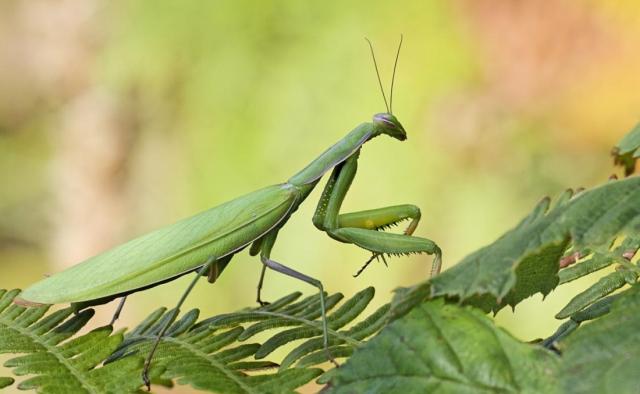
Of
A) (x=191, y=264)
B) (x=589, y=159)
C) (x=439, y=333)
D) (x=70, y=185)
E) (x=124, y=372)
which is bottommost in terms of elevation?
(x=439, y=333)

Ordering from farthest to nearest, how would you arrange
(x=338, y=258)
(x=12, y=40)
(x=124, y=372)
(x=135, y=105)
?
(x=12, y=40), (x=135, y=105), (x=338, y=258), (x=124, y=372)

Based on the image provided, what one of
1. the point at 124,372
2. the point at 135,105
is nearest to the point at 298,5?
the point at 135,105

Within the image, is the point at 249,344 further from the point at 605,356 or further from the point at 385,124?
the point at 385,124

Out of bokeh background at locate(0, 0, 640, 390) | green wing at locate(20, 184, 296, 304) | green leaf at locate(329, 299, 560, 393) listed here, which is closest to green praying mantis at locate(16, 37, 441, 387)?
green wing at locate(20, 184, 296, 304)

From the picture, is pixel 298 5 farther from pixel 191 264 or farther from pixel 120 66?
pixel 191 264

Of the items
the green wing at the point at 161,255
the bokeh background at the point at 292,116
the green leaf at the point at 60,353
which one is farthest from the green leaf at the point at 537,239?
the bokeh background at the point at 292,116

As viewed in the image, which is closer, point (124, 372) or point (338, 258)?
point (124, 372)
